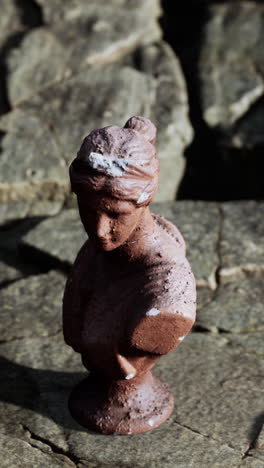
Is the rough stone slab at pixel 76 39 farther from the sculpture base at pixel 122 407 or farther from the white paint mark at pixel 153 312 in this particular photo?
the white paint mark at pixel 153 312

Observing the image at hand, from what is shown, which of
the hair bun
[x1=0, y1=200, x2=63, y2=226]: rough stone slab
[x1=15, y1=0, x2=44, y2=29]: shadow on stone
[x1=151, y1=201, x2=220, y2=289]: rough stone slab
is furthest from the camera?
[x1=15, y1=0, x2=44, y2=29]: shadow on stone

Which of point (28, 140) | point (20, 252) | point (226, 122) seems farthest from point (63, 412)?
point (226, 122)

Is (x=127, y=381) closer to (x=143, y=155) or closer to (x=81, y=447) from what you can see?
(x=81, y=447)

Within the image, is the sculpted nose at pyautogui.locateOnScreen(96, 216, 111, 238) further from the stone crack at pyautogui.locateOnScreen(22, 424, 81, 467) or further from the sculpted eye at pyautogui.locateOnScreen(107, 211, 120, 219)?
the stone crack at pyautogui.locateOnScreen(22, 424, 81, 467)

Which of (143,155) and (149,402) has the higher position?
(143,155)

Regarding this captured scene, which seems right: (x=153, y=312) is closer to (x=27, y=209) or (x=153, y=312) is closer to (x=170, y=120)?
(x=27, y=209)

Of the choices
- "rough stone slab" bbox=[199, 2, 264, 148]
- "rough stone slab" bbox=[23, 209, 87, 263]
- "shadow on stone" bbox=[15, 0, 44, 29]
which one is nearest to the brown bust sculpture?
"rough stone slab" bbox=[23, 209, 87, 263]
